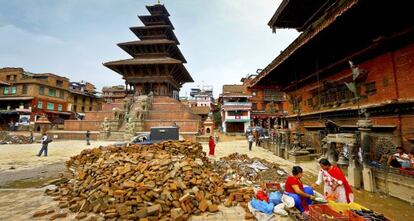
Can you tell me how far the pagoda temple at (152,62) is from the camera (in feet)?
98.3

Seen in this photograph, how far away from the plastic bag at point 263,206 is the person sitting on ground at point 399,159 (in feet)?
13.3

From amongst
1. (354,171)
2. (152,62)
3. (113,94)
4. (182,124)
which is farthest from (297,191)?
(113,94)

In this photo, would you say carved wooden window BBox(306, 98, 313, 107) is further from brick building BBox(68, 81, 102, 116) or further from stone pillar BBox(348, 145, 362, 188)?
brick building BBox(68, 81, 102, 116)

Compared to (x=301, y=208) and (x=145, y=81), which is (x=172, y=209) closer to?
(x=301, y=208)

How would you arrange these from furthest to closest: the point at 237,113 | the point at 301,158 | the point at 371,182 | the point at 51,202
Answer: the point at 237,113
the point at 301,158
the point at 371,182
the point at 51,202

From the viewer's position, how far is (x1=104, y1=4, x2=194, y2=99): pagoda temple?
2995 centimetres

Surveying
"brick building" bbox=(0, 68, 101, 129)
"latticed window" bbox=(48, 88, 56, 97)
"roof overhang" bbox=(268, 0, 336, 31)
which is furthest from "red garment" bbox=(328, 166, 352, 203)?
"latticed window" bbox=(48, 88, 56, 97)

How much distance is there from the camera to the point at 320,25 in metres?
6.54

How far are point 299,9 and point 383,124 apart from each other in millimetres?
7709

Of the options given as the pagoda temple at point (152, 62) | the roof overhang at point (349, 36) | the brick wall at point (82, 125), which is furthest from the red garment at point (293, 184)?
the pagoda temple at point (152, 62)

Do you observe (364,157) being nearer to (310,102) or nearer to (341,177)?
(341,177)

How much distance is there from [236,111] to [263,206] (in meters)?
33.3

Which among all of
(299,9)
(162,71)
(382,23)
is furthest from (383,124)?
(162,71)

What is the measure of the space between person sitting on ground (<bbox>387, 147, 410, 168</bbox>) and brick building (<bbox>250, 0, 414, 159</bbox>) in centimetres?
36
